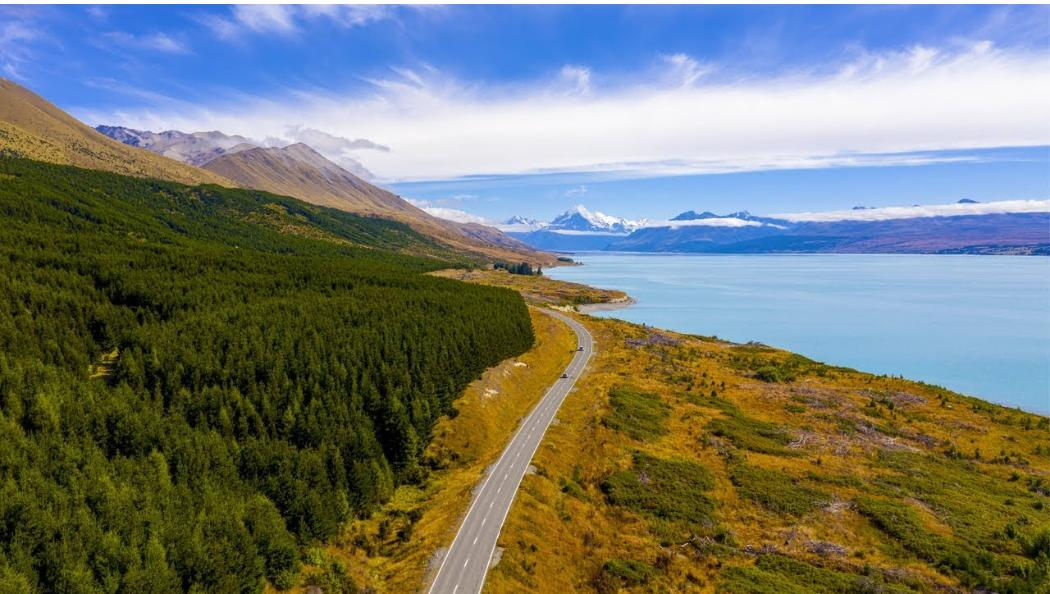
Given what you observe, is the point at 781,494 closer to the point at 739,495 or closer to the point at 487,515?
the point at 739,495

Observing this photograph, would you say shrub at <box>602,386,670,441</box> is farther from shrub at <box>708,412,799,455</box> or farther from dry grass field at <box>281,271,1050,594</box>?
shrub at <box>708,412,799,455</box>

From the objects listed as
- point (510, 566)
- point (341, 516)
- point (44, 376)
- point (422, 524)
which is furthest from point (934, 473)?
point (44, 376)

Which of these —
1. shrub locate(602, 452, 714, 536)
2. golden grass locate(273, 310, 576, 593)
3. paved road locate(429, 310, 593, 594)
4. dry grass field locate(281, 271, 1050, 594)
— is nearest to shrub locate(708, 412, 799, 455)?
dry grass field locate(281, 271, 1050, 594)

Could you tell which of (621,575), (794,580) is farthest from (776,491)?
(621,575)

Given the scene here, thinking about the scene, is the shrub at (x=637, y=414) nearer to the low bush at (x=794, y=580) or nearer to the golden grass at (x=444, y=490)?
the golden grass at (x=444, y=490)

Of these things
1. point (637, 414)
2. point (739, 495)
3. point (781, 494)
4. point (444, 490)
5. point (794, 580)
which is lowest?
point (444, 490)

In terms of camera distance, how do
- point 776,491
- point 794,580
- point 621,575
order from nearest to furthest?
1. point 794,580
2. point 621,575
3. point 776,491

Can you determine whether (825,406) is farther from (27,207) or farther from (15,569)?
(27,207)

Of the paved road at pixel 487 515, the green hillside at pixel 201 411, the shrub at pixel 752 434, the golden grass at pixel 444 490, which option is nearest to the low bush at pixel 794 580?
the paved road at pixel 487 515
